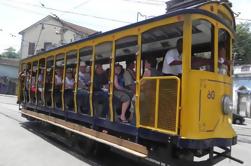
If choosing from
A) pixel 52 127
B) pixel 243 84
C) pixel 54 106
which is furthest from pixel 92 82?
pixel 243 84

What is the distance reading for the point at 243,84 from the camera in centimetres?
3803

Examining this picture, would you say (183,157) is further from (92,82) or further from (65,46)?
(65,46)

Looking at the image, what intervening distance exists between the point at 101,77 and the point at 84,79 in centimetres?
85

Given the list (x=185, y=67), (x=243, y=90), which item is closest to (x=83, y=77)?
(x=185, y=67)

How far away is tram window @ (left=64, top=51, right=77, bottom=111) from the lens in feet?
36.3

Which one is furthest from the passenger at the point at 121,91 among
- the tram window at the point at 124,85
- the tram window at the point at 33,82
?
the tram window at the point at 33,82

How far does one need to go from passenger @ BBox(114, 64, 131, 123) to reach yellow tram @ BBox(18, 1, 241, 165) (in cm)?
5

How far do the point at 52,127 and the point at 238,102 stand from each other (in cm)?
2855

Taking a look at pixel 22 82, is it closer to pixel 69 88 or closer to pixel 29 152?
pixel 69 88

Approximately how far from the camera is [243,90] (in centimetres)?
3784

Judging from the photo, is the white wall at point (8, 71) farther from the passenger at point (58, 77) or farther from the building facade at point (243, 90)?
the passenger at point (58, 77)

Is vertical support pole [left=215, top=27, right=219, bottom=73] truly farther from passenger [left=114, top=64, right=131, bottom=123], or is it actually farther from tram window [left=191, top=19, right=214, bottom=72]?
passenger [left=114, top=64, right=131, bottom=123]

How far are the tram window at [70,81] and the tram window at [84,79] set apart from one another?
1.83 feet

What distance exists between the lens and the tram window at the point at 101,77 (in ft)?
30.5
